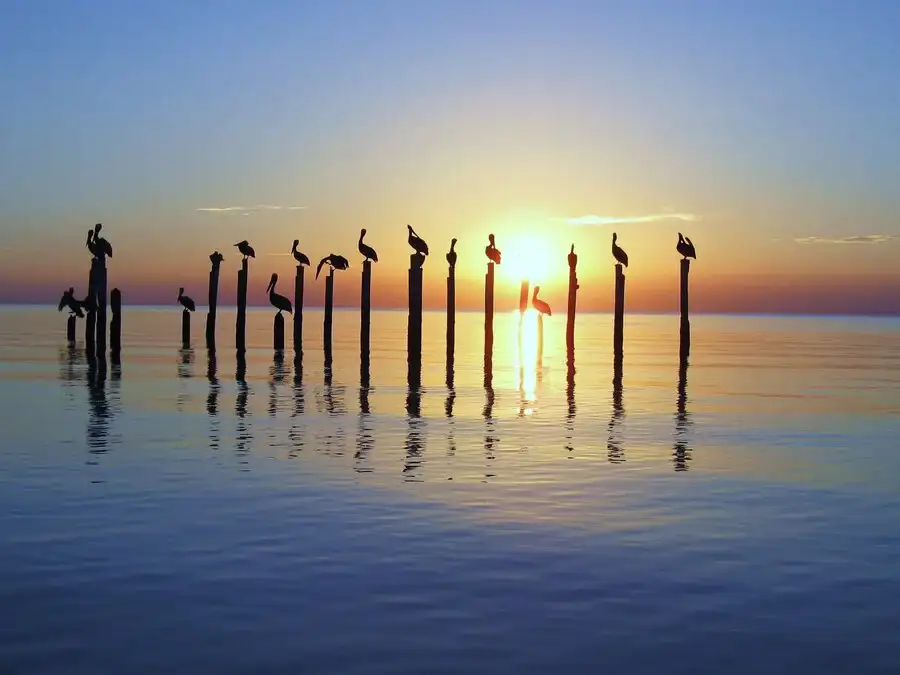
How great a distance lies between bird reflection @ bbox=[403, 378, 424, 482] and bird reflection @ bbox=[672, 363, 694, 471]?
3.89 meters

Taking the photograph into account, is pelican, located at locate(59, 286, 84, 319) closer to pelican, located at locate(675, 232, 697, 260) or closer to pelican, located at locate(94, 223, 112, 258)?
pelican, located at locate(94, 223, 112, 258)

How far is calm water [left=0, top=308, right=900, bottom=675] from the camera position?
6.89 metres

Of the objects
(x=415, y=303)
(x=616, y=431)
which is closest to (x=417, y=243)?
(x=415, y=303)

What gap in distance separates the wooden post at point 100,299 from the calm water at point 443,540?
47.1 feet

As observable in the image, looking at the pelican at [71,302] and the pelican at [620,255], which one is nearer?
the pelican at [620,255]

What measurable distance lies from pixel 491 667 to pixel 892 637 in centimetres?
297

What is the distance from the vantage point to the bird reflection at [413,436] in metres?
14.1

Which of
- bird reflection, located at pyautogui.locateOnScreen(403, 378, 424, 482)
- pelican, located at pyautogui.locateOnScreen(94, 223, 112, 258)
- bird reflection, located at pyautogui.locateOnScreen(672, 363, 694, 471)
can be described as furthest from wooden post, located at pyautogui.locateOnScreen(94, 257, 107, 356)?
bird reflection, located at pyautogui.locateOnScreen(672, 363, 694, 471)

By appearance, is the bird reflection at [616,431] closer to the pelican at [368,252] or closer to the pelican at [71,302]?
the pelican at [368,252]

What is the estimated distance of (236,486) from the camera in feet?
42.1

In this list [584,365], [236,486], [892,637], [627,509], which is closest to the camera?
[892,637]

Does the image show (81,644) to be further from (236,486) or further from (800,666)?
(236,486)

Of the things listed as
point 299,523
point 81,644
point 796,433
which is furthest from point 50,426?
point 796,433

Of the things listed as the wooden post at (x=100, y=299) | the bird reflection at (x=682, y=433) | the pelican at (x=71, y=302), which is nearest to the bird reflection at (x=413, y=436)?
the bird reflection at (x=682, y=433)
